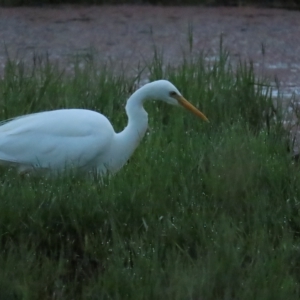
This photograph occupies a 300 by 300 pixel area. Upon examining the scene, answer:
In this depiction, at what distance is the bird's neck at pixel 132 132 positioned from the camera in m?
3.17

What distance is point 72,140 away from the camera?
123 inches

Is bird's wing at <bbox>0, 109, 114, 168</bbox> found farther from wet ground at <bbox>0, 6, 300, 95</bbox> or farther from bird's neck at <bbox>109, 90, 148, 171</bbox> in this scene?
wet ground at <bbox>0, 6, 300, 95</bbox>

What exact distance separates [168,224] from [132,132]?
31.1 inches

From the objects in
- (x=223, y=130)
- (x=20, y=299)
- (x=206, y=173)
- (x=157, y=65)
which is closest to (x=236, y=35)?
(x=157, y=65)

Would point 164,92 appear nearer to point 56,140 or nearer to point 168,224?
point 56,140

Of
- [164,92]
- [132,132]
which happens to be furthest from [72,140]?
[164,92]

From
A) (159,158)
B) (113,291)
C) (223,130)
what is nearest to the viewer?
(113,291)

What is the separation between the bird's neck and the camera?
3.17 metres

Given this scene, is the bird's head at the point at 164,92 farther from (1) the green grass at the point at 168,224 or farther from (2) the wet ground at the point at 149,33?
(2) the wet ground at the point at 149,33

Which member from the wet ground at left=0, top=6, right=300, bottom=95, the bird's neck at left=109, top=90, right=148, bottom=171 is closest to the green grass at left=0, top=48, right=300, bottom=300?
the bird's neck at left=109, top=90, right=148, bottom=171

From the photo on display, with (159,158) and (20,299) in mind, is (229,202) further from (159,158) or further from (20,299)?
(20,299)

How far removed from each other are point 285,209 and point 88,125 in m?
0.84

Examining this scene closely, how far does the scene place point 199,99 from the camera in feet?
12.5

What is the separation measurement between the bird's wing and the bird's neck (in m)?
0.05
